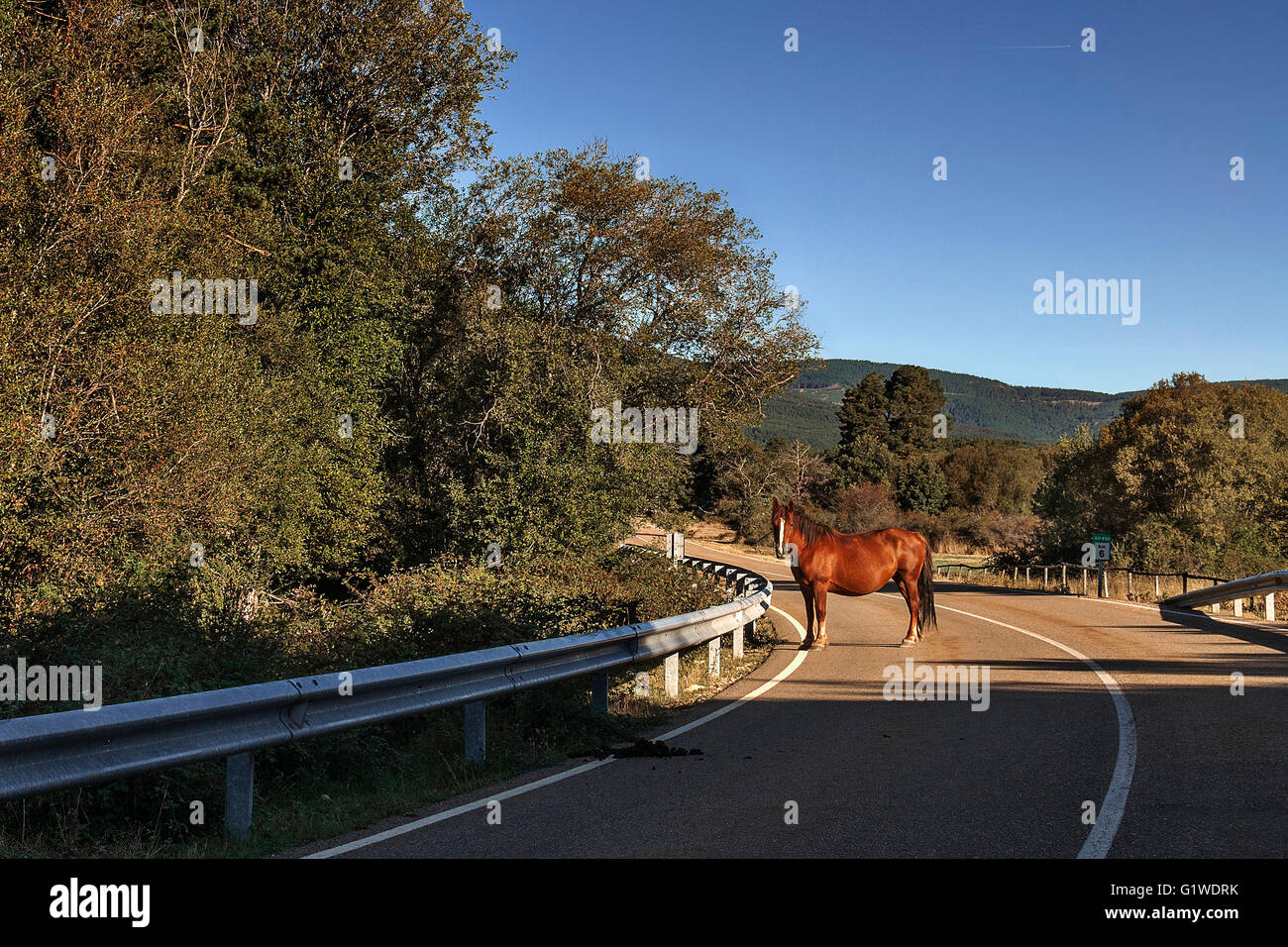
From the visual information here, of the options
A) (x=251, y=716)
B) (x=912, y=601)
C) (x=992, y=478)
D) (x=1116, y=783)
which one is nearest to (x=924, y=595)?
(x=912, y=601)

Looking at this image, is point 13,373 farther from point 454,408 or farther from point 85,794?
point 454,408

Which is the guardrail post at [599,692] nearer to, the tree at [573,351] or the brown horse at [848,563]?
the brown horse at [848,563]

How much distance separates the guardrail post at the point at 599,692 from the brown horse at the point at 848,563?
640cm

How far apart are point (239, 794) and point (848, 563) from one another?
1192 centimetres

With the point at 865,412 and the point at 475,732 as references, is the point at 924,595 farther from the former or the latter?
the point at 865,412

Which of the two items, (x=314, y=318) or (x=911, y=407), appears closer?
(x=314, y=318)

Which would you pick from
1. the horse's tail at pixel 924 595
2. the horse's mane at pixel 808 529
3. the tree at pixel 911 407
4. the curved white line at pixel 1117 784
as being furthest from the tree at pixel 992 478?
the curved white line at pixel 1117 784

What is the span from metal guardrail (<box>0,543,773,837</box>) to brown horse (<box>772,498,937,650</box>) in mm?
6661

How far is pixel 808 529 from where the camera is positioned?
16.0 meters

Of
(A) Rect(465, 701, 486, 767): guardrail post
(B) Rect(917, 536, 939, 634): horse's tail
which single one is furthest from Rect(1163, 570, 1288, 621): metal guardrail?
(A) Rect(465, 701, 486, 767): guardrail post

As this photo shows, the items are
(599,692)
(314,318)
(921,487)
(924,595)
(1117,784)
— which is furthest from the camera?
(921,487)

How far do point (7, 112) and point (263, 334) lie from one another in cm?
747
